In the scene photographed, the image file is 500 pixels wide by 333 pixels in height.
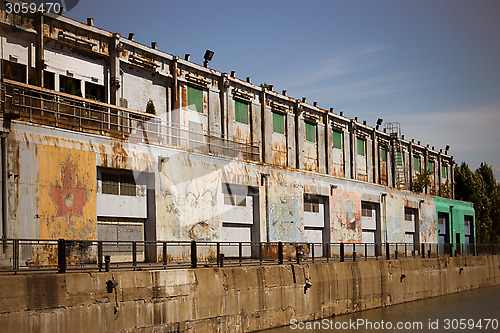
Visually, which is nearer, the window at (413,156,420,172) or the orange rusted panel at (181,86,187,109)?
the orange rusted panel at (181,86,187,109)

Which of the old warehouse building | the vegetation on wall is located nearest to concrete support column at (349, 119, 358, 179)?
the old warehouse building

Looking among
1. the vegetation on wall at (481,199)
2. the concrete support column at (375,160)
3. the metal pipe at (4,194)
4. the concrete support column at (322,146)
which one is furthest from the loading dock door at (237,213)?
the vegetation on wall at (481,199)

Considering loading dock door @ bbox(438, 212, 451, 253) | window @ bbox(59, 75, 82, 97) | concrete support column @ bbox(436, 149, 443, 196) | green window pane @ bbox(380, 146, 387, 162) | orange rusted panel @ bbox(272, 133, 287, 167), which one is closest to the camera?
window @ bbox(59, 75, 82, 97)

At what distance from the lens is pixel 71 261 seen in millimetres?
17625

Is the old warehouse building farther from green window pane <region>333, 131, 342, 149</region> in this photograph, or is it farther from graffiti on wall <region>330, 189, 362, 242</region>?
green window pane <region>333, 131, 342, 149</region>

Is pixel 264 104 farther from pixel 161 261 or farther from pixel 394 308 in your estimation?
pixel 161 261

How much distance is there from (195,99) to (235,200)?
6.74 meters

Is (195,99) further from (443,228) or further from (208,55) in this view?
(443,228)

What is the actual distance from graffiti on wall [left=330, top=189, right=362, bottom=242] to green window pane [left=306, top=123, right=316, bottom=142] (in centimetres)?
551

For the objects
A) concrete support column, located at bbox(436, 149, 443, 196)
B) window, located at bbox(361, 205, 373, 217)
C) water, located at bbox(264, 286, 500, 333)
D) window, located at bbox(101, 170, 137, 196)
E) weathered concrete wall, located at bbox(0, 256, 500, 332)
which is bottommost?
water, located at bbox(264, 286, 500, 333)

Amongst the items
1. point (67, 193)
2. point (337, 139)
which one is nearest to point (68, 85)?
point (67, 193)

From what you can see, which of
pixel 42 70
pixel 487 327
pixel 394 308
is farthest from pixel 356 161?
pixel 42 70

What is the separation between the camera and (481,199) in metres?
72.2

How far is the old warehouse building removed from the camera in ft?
72.3
